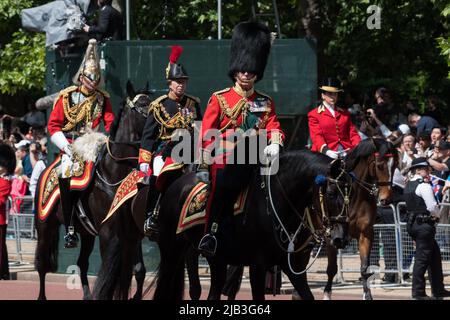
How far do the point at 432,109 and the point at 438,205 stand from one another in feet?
18.6

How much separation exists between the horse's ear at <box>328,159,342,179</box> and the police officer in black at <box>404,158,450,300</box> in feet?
15.2

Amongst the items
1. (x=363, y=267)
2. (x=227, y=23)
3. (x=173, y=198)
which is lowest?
(x=363, y=267)

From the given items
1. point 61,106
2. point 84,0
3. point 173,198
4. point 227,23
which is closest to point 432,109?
point 227,23

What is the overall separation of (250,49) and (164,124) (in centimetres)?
186

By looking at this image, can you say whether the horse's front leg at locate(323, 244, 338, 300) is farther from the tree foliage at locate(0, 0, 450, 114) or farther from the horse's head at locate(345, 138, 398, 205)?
the tree foliage at locate(0, 0, 450, 114)

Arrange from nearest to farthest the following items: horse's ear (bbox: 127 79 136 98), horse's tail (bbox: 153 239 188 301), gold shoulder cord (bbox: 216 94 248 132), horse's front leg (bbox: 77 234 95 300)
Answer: gold shoulder cord (bbox: 216 94 248 132) < horse's tail (bbox: 153 239 188 301) < horse's ear (bbox: 127 79 136 98) < horse's front leg (bbox: 77 234 95 300)

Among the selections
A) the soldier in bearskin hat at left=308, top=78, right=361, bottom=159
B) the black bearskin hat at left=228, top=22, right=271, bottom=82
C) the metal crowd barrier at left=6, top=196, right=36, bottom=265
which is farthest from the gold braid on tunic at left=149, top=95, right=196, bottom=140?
the metal crowd barrier at left=6, top=196, right=36, bottom=265

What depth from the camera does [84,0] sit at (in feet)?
63.3

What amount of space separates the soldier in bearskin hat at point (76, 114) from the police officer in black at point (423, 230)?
376 cm

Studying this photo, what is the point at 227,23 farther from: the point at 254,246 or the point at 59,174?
the point at 254,246

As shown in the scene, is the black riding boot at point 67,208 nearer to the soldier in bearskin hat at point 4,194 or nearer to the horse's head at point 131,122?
the horse's head at point 131,122

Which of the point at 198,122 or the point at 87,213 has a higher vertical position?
the point at 198,122

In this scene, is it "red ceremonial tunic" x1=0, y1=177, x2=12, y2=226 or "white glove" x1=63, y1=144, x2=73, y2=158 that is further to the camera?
"red ceremonial tunic" x1=0, y1=177, x2=12, y2=226

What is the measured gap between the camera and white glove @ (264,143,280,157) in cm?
1170
